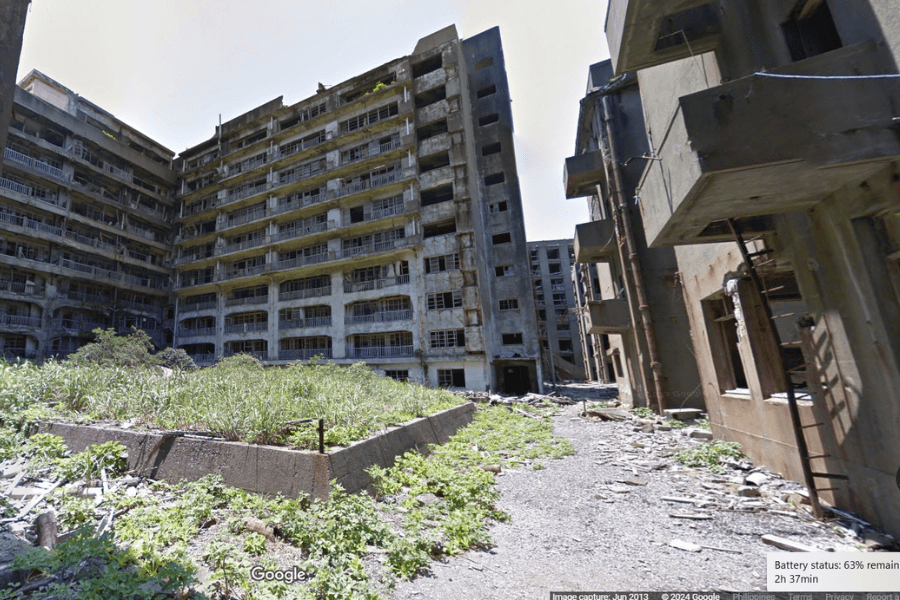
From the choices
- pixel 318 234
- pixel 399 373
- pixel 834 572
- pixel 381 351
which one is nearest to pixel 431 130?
pixel 318 234

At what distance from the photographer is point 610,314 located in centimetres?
1407

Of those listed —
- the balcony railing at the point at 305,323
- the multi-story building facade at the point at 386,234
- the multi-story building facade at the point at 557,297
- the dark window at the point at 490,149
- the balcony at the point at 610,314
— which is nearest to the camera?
the balcony at the point at 610,314

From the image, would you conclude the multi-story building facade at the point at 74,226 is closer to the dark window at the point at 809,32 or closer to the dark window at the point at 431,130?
the dark window at the point at 431,130

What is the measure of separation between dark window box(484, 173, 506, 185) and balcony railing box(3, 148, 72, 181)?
34049 mm

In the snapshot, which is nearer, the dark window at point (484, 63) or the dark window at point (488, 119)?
the dark window at point (488, 119)

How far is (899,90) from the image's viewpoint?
335 centimetres

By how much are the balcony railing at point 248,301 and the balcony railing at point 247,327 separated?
1766 mm

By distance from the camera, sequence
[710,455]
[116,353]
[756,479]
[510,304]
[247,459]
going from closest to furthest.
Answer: [247,459]
[756,479]
[710,455]
[116,353]
[510,304]

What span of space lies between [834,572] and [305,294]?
29.3 m

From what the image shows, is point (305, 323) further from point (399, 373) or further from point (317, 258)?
point (399, 373)

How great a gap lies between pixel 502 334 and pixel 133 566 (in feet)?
76.1

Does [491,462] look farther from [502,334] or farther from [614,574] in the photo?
[502,334]

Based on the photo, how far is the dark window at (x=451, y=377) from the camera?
2333 centimetres

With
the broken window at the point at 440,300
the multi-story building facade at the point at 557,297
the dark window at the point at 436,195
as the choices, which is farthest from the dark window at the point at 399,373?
the multi-story building facade at the point at 557,297
